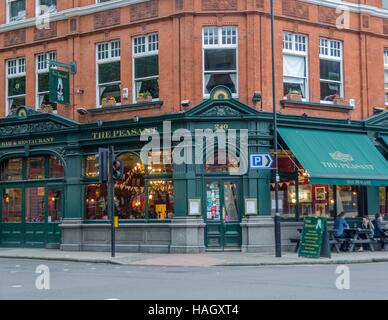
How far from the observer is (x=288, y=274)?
16.3m

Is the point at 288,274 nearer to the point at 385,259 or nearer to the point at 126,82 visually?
the point at 385,259

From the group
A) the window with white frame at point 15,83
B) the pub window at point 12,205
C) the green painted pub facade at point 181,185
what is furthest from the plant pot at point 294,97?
the pub window at point 12,205

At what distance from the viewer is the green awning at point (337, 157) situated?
2316cm

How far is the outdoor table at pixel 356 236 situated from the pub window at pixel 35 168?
487 inches

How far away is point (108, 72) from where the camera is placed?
26047 millimetres

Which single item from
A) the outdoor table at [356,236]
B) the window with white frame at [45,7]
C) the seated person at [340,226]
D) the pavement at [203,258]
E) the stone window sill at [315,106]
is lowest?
the pavement at [203,258]

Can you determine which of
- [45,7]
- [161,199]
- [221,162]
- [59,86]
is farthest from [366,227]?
[45,7]

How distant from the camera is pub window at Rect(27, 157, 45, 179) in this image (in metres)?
27.3

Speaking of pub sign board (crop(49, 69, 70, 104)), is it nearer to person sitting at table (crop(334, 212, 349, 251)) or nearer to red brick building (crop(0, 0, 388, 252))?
red brick building (crop(0, 0, 388, 252))

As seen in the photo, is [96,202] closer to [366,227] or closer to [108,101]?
[108,101]

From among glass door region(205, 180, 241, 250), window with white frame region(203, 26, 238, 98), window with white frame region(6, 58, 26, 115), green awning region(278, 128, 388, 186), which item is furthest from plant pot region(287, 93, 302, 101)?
window with white frame region(6, 58, 26, 115)

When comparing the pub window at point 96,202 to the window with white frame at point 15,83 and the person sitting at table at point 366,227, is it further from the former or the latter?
the person sitting at table at point 366,227
